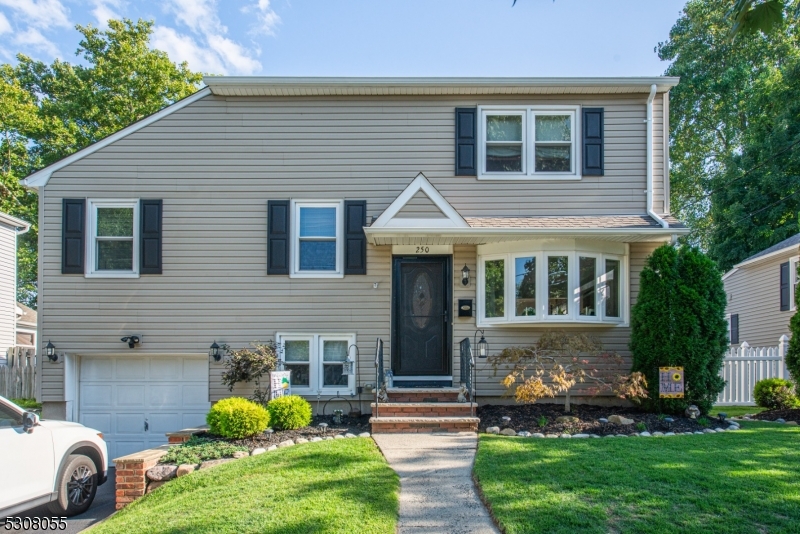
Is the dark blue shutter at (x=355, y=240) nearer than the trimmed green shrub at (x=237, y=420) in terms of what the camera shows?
No

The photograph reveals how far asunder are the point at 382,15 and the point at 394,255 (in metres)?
5.83

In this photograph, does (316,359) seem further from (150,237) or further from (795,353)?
(795,353)

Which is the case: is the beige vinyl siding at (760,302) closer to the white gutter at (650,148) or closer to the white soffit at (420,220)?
the white gutter at (650,148)

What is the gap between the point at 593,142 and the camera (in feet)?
32.8

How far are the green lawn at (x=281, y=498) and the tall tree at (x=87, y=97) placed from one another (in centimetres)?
1865

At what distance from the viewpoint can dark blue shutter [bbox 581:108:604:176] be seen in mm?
9953

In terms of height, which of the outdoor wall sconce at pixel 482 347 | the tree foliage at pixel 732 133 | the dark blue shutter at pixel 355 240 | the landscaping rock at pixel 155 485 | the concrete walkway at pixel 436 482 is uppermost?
the tree foliage at pixel 732 133

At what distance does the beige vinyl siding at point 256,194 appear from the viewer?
32.2 ft

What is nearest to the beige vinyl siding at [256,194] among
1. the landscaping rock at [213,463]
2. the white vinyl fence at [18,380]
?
the landscaping rock at [213,463]

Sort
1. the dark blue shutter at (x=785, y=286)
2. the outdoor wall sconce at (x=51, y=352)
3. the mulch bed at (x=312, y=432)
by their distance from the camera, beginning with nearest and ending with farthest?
the mulch bed at (x=312, y=432) < the outdoor wall sconce at (x=51, y=352) < the dark blue shutter at (x=785, y=286)

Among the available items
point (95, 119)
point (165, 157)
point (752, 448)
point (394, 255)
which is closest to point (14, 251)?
point (95, 119)

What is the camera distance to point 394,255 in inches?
391

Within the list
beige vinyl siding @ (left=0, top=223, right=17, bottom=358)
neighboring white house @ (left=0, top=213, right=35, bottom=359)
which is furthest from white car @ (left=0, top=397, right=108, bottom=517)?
beige vinyl siding @ (left=0, top=223, right=17, bottom=358)

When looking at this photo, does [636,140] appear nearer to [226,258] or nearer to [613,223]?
[613,223]
